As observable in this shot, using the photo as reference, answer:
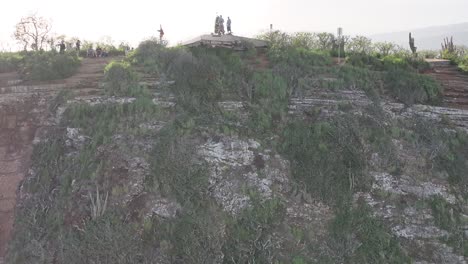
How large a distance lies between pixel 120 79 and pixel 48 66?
9.76 ft

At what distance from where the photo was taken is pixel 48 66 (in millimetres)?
14586

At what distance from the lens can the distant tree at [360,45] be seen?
1773cm

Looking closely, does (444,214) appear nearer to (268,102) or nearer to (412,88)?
(412,88)

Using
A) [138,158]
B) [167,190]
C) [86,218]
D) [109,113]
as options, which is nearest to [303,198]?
[167,190]

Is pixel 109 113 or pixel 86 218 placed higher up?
pixel 109 113

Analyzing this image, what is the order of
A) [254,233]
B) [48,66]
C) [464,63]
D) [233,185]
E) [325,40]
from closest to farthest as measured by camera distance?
[254,233]
[233,185]
[48,66]
[464,63]
[325,40]

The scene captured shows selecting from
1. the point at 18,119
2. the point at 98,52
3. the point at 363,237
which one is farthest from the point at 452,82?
the point at 18,119

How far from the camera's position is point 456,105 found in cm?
1451

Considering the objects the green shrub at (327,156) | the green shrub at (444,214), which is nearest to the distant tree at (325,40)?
the green shrub at (327,156)

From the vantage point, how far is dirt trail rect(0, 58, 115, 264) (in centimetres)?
1118

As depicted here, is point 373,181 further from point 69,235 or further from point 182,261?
point 69,235

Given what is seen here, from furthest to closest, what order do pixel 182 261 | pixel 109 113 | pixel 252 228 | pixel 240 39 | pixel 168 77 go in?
pixel 240 39 → pixel 168 77 → pixel 109 113 → pixel 252 228 → pixel 182 261

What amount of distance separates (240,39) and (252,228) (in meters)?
9.24

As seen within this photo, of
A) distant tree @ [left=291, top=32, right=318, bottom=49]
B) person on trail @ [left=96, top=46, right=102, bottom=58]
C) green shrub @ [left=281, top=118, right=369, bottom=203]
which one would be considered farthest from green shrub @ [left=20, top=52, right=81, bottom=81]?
distant tree @ [left=291, top=32, right=318, bottom=49]
